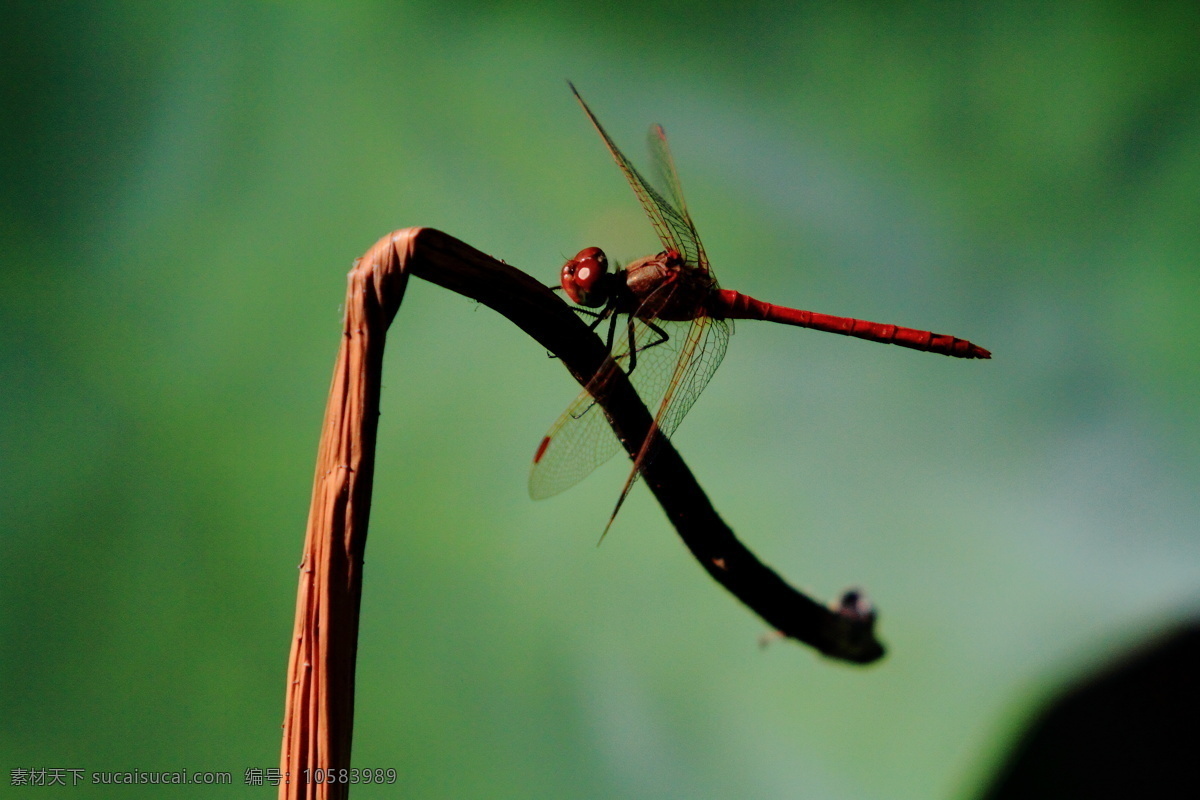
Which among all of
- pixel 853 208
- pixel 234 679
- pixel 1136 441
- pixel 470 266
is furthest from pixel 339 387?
pixel 1136 441

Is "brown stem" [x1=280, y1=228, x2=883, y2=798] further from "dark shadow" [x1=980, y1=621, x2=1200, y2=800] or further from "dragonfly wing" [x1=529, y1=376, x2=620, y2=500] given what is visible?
"dark shadow" [x1=980, y1=621, x2=1200, y2=800]

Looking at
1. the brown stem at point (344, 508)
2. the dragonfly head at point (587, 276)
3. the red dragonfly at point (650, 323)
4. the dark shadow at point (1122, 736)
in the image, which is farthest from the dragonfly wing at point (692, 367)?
the dark shadow at point (1122, 736)

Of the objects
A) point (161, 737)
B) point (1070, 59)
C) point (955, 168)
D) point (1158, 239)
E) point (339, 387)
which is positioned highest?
point (1070, 59)

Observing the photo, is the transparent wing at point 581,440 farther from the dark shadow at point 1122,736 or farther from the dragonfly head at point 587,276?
the dark shadow at point 1122,736

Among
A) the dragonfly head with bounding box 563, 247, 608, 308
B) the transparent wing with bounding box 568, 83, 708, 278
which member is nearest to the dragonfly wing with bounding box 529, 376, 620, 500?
the dragonfly head with bounding box 563, 247, 608, 308

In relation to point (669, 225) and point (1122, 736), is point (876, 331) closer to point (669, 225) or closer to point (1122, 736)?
point (669, 225)

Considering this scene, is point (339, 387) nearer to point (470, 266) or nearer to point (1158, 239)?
point (470, 266)

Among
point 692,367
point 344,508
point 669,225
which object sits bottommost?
point 344,508

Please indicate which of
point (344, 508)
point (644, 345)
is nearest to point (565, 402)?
point (644, 345)
